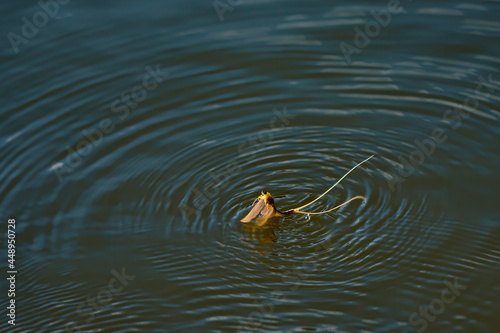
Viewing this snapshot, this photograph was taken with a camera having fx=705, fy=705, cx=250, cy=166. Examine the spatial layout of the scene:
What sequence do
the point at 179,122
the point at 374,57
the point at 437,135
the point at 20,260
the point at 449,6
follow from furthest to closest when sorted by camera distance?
the point at 449,6 → the point at 374,57 → the point at 179,122 → the point at 437,135 → the point at 20,260

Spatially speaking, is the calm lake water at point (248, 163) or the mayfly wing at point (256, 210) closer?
the calm lake water at point (248, 163)

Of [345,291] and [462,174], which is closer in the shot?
[345,291]


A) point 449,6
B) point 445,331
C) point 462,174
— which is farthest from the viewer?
point 449,6

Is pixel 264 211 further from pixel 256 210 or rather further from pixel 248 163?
Answer: pixel 248 163

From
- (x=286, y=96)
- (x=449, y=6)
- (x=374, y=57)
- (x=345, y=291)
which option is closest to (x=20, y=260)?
(x=345, y=291)

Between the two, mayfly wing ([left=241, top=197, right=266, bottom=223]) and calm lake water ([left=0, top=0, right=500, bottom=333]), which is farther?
mayfly wing ([left=241, top=197, right=266, bottom=223])

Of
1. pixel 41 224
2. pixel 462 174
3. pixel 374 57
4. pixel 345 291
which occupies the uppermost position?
pixel 374 57

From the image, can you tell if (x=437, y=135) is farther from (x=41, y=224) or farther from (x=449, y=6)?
(x=41, y=224)

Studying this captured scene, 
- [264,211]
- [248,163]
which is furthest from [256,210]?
[248,163]
